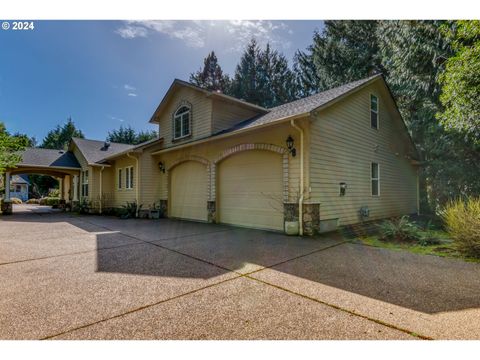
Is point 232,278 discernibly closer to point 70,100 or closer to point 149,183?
point 70,100

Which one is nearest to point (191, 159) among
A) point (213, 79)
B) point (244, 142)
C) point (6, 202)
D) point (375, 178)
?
point (244, 142)

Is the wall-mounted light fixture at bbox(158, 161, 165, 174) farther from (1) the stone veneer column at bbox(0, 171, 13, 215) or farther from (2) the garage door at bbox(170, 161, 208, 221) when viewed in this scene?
(1) the stone veneer column at bbox(0, 171, 13, 215)

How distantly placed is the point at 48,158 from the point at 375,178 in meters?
17.8

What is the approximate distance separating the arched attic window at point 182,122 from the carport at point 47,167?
28.0ft

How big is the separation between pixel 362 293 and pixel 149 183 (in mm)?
10222

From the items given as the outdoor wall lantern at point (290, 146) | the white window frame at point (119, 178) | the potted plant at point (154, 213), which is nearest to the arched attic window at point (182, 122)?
the potted plant at point (154, 213)

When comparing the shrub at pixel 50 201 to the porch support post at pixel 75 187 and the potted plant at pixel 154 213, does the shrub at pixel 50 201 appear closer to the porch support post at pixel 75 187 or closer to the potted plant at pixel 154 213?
the porch support post at pixel 75 187

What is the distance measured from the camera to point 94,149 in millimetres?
16359

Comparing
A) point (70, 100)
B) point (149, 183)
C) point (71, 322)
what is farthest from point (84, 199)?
point (71, 322)

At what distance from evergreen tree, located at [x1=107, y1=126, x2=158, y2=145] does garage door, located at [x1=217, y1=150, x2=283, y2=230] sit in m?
25.5

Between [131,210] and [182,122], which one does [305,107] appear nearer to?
[182,122]

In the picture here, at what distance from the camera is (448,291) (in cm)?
304

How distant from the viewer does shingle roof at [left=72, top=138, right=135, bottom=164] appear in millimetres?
14945

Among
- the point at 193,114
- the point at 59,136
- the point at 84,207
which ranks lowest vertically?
the point at 84,207
